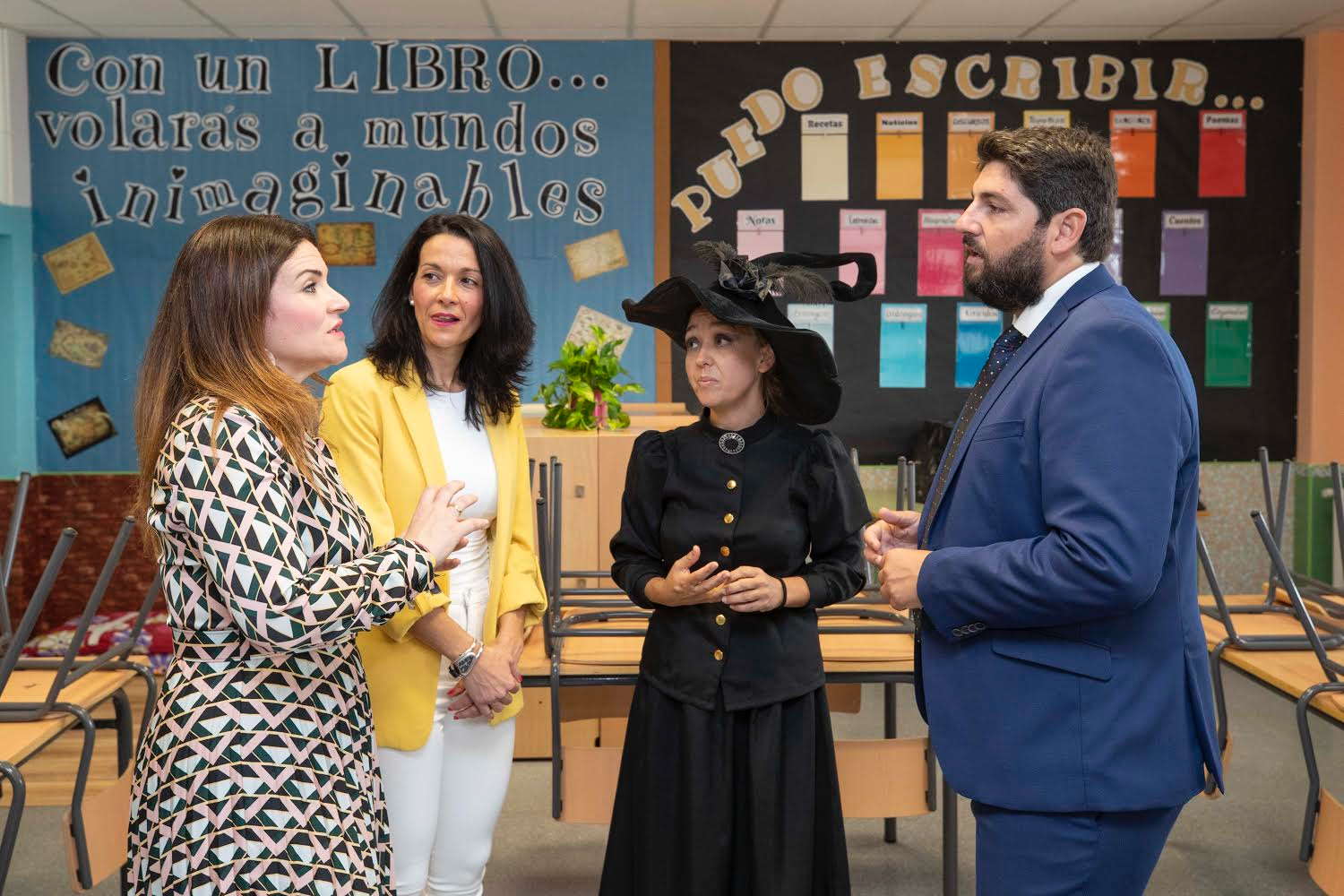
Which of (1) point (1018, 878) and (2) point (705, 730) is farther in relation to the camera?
(2) point (705, 730)

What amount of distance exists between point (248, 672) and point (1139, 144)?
5.93 meters

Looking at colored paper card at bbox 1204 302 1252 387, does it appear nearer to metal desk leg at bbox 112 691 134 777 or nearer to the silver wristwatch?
the silver wristwatch

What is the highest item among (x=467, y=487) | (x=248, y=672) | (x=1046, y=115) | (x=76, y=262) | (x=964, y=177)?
(x=1046, y=115)

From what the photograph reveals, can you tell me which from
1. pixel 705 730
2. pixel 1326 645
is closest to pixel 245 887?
pixel 705 730

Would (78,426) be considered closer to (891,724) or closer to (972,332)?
(891,724)

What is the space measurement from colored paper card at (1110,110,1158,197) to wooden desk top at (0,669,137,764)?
5.54 metres

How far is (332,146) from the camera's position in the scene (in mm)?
6133

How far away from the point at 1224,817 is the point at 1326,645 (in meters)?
1.27

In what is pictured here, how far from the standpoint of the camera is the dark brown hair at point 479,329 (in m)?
2.24

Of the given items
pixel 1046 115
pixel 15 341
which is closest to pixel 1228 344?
pixel 1046 115

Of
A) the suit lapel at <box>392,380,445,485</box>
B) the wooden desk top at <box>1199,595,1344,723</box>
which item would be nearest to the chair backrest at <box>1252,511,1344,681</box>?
the wooden desk top at <box>1199,595,1344,723</box>

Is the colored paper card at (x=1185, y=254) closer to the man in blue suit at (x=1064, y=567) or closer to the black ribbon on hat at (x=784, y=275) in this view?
the black ribbon on hat at (x=784, y=275)

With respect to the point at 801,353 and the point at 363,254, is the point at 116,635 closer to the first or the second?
the point at 363,254

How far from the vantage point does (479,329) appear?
2281 millimetres
